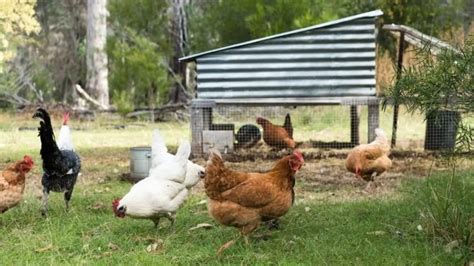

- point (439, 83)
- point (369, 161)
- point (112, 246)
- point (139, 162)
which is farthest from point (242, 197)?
point (139, 162)

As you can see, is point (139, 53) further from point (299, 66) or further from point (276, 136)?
point (299, 66)

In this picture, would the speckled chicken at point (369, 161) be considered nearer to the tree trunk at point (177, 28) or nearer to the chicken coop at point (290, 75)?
the chicken coop at point (290, 75)

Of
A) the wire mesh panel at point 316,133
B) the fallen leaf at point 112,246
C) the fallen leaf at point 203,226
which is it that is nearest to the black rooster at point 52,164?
the fallen leaf at point 112,246

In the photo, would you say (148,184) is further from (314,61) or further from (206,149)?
(314,61)

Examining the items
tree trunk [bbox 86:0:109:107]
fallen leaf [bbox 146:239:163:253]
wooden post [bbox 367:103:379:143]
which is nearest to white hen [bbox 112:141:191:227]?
fallen leaf [bbox 146:239:163:253]

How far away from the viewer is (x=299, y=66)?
1060 centimetres

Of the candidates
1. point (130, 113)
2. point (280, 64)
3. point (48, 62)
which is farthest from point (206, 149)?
point (48, 62)

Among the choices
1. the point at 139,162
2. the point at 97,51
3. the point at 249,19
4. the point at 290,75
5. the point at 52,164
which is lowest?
the point at 139,162

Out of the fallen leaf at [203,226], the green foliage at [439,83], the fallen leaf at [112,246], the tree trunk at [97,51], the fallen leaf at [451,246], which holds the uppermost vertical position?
the tree trunk at [97,51]

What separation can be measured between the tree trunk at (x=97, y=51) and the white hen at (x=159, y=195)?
15.7 meters

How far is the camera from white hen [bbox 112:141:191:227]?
5164mm

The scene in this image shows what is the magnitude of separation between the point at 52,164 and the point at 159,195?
4.71ft

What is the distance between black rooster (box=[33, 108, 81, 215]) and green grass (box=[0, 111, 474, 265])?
237 mm

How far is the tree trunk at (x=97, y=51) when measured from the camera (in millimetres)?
20969
